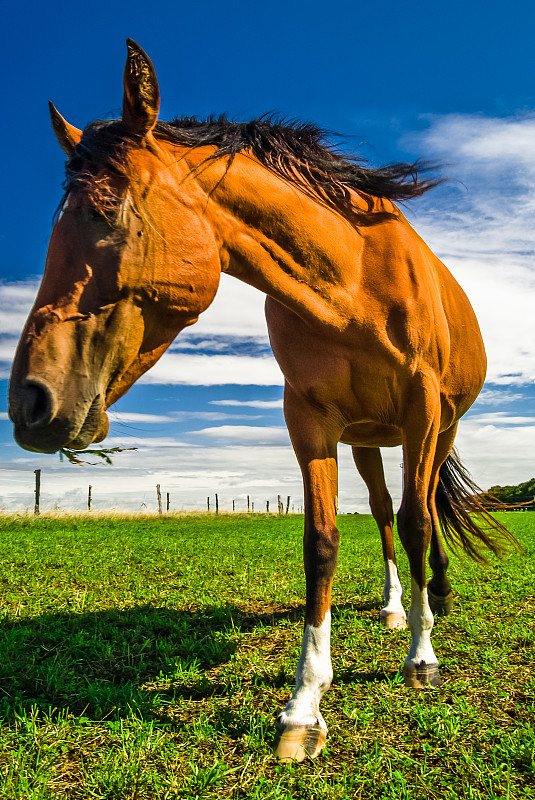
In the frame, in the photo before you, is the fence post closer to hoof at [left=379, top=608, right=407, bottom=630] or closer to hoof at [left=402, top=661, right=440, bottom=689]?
hoof at [left=379, top=608, right=407, bottom=630]

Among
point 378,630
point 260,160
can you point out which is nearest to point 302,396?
point 260,160

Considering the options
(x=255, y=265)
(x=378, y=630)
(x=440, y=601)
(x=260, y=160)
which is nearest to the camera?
(x=255, y=265)

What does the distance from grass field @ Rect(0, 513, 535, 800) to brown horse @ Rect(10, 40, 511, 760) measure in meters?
0.28

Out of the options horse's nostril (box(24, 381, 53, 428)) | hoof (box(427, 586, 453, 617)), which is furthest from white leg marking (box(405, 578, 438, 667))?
horse's nostril (box(24, 381, 53, 428))

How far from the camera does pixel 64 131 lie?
9.37 feet

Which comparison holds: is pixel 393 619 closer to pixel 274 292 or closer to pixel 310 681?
pixel 310 681

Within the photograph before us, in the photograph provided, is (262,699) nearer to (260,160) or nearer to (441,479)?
(260,160)

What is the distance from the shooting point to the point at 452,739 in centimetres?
295

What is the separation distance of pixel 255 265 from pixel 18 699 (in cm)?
298

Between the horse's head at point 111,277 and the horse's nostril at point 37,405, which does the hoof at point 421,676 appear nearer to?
the horse's head at point 111,277

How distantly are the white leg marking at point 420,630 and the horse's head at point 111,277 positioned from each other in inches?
96.0

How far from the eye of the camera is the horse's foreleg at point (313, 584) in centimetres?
277

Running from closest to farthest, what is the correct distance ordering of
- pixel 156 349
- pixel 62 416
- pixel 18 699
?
pixel 62 416
pixel 156 349
pixel 18 699

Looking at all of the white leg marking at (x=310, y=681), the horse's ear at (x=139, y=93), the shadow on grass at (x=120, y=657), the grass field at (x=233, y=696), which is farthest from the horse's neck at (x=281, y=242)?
the shadow on grass at (x=120, y=657)
